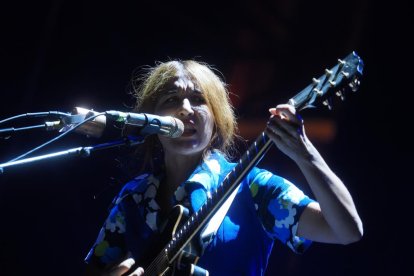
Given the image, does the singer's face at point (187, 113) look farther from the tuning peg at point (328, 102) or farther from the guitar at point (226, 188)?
the tuning peg at point (328, 102)

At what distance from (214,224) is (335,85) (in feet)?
2.00

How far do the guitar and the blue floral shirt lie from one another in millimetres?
60

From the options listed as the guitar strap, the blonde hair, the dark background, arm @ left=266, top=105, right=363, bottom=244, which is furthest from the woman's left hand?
the dark background

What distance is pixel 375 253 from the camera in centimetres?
207

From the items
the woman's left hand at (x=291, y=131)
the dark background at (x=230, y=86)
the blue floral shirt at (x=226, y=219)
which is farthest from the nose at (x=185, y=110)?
the woman's left hand at (x=291, y=131)

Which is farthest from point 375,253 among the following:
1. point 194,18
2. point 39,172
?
point 39,172

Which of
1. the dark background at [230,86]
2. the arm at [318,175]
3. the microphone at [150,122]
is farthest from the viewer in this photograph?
the dark background at [230,86]

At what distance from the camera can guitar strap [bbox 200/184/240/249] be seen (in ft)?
4.93

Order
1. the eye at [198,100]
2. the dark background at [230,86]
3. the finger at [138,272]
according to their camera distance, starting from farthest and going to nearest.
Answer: the dark background at [230,86] < the eye at [198,100] < the finger at [138,272]

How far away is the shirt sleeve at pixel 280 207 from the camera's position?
140 cm

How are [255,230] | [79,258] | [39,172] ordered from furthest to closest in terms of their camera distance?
[39,172]
[79,258]
[255,230]

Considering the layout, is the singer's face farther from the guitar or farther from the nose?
the guitar

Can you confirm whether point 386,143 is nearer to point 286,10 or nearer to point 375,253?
point 375,253

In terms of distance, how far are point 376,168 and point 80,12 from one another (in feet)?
7.24
